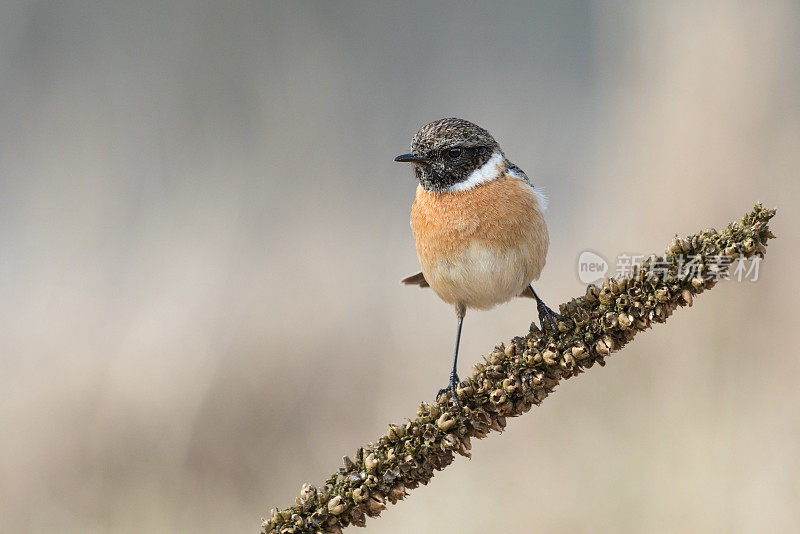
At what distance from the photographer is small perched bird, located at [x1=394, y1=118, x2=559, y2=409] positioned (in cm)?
303

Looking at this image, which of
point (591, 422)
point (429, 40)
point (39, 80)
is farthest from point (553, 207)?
point (39, 80)

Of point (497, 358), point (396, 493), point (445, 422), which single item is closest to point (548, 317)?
point (497, 358)

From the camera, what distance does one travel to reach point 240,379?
5.79 meters

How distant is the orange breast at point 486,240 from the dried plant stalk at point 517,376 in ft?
2.32

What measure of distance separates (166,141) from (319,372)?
2.63 meters

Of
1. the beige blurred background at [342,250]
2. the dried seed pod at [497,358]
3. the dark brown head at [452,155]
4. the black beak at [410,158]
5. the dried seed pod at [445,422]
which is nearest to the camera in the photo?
the dried seed pod at [445,422]

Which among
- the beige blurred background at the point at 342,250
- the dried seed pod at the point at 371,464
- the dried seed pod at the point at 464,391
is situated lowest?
the dried seed pod at the point at 371,464

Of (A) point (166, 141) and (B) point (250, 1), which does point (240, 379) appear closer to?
(A) point (166, 141)

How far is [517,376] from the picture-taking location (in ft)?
7.38

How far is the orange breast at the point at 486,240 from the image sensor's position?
3.06 meters

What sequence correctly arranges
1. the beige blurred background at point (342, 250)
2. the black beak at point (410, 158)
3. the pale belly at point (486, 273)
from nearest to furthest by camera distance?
the black beak at point (410, 158), the pale belly at point (486, 273), the beige blurred background at point (342, 250)

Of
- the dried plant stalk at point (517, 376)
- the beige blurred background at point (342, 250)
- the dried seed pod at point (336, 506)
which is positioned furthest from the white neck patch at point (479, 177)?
the beige blurred background at point (342, 250)

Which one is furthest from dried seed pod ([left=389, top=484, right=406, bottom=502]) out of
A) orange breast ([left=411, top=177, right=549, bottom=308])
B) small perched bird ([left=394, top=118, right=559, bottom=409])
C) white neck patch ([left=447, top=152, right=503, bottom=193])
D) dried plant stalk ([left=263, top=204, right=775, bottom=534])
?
white neck patch ([left=447, top=152, right=503, bottom=193])

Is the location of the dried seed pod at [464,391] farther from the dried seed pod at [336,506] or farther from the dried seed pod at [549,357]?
the dried seed pod at [336,506]
